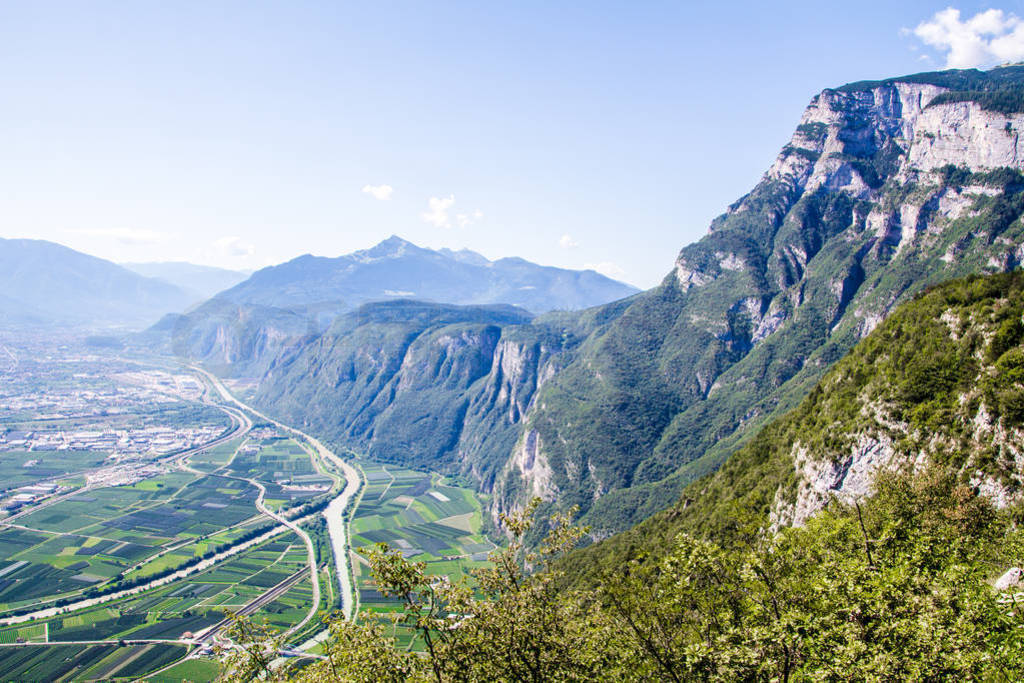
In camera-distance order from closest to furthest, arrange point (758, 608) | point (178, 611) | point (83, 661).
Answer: point (758, 608)
point (83, 661)
point (178, 611)

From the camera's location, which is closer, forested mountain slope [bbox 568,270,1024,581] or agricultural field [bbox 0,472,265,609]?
forested mountain slope [bbox 568,270,1024,581]

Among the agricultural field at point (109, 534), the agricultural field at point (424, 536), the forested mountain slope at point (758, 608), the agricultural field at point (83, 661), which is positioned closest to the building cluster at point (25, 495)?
the agricultural field at point (109, 534)

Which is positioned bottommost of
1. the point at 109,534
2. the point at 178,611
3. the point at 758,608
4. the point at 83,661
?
the point at 109,534

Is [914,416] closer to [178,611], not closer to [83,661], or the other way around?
[83,661]

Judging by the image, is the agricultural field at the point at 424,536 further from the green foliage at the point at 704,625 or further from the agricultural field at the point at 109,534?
the green foliage at the point at 704,625

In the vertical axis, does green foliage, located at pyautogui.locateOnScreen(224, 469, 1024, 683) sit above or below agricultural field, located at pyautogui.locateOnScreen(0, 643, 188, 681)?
above

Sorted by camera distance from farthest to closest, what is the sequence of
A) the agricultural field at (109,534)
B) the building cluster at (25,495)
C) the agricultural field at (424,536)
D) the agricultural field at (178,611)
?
the building cluster at (25,495), the agricultural field at (424,536), the agricultural field at (109,534), the agricultural field at (178,611)

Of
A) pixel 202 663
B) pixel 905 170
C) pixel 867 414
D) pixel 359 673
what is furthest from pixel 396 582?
pixel 905 170

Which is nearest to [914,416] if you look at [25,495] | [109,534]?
[109,534]

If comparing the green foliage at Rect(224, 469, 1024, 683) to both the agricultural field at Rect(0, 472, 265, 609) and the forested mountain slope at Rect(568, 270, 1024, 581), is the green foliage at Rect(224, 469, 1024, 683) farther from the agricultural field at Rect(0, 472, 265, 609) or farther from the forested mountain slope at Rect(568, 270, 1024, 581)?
the agricultural field at Rect(0, 472, 265, 609)

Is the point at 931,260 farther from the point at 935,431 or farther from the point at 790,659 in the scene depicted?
the point at 790,659

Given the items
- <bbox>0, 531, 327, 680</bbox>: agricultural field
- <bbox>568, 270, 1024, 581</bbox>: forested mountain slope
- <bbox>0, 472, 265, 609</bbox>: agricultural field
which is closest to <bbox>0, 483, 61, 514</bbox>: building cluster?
<bbox>0, 472, 265, 609</bbox>: agricultural field
